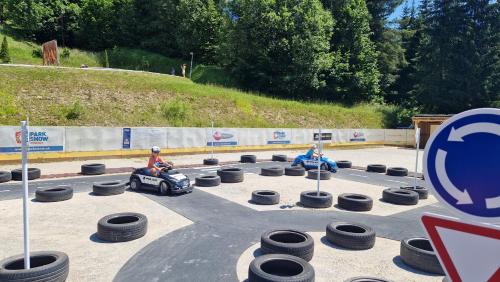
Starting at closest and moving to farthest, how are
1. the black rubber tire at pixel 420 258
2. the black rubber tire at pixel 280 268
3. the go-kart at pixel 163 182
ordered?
the black rubber tire at pixel 280 268
the black rubber tire at pixel 420 258
the go-kart at pixel 163 182

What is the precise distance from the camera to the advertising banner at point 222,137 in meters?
26.6

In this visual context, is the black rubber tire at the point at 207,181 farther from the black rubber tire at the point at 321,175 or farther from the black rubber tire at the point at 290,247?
the black rubber tire at the point at 290,247

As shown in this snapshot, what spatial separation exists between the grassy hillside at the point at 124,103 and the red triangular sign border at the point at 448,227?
90.9 feet

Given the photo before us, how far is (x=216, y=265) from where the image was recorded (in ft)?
22.3

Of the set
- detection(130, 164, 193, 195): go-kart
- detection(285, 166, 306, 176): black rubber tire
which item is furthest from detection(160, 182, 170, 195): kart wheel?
detection(285, 166, 306, 176): black rubber tire

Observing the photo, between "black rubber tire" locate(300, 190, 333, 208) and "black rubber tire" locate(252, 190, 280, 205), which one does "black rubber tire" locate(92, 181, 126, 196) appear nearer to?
"black rubber tire" locate(252, 190, 280, 205)

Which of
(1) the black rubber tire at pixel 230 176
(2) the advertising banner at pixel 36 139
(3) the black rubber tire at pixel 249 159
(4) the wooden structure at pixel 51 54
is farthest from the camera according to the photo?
(4) the wooden structure at pixel 51 54

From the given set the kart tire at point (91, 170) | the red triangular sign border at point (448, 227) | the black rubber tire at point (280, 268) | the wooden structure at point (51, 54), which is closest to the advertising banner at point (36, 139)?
the kart tire at point (91, 170)

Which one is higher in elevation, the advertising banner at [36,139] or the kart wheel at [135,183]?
the advertising banner at [36,139]

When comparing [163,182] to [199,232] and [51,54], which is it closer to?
[199,232]

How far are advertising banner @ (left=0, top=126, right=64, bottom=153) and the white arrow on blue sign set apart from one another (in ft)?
68.1

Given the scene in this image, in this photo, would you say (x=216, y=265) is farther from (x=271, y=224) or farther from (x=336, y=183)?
(x=336, y=183)

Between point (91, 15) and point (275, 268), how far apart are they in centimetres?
6781

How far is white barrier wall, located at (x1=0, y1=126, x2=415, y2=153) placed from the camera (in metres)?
19.4
